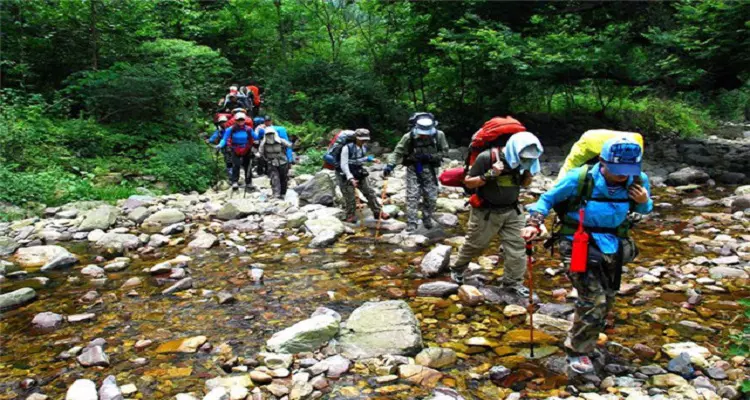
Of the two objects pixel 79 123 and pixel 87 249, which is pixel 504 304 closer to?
pixel 87 249

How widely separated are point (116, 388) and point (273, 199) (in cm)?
865

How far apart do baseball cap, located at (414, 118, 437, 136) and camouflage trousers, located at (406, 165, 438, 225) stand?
0.77m

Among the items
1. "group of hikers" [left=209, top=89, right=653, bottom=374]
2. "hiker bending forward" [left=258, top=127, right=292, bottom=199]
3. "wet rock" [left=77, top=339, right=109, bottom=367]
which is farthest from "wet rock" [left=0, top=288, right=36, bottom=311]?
"hiker bending forward" [left=258, top=127, right=292, bottom=199]

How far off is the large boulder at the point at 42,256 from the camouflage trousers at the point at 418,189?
610cm

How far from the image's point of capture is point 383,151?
20.5 meters

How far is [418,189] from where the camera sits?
957cm

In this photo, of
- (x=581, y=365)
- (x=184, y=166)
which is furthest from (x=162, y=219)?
(x=581, y=365)

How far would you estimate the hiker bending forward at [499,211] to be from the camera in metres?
6.10

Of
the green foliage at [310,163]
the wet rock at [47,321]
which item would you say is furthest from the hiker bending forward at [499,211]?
the green foliage at [310,163]

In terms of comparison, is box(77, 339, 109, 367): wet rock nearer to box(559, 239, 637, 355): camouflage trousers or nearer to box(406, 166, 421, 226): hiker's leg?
box(559, 239, 637, 355): camouflage trousers

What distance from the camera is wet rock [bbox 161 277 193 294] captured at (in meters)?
6.79

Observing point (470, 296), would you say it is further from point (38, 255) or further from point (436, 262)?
point (38, 255)

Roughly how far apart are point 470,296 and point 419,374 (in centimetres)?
193

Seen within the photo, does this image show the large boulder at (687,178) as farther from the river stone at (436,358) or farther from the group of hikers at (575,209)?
the river stone at (436,358)
